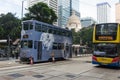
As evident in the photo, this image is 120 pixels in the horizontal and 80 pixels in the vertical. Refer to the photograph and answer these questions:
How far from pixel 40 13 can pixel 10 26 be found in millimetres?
7817

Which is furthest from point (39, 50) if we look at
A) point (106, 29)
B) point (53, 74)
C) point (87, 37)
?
point (87, 37)

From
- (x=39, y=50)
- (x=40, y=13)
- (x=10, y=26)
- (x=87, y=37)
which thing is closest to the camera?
(x=39, y=50)

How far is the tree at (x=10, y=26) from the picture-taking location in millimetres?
47906

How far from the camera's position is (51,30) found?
2847 centimetres

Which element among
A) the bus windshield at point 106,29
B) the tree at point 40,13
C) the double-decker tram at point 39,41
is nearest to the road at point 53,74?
the bus windshield at point 106,29

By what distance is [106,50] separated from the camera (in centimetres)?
2120

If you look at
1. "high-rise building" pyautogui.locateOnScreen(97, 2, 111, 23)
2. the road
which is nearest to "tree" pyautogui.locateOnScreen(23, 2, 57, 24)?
"high-rise building" pyautogui.locateOnScreen(97, 2, 111, 23)

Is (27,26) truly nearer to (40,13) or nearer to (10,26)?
(40,13)

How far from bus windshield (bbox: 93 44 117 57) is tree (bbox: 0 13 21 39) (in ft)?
93.6

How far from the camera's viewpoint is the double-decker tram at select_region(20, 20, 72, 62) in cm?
2462

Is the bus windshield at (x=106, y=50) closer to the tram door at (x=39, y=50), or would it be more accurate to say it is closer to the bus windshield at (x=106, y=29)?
the bus windshield at (x=106, y=29)

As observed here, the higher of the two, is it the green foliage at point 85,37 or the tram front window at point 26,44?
the green foliage at point 85,37

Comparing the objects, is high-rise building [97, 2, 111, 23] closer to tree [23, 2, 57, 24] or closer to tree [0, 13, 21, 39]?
tree [23, 2, 57, 24]

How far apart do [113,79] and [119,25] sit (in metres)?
7.55
